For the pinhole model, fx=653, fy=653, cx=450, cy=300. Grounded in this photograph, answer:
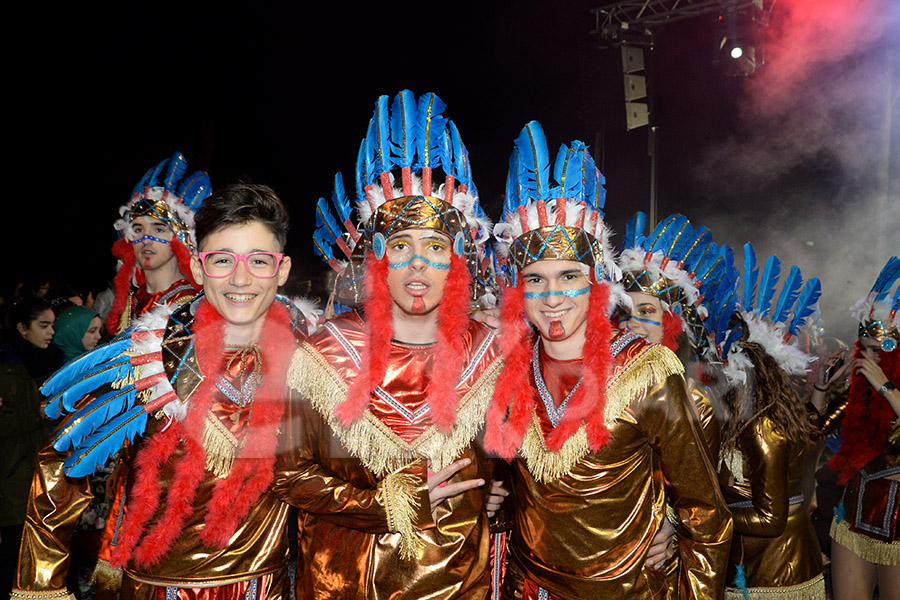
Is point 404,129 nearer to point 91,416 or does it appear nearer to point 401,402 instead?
point 401,402

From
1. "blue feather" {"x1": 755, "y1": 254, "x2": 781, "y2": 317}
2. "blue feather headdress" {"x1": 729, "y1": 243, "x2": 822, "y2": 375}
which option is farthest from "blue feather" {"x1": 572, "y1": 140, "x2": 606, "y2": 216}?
"blue feather" {"x1": 755, "y1": 254, "x2": 781, "y2": 317}

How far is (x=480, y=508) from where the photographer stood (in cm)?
239

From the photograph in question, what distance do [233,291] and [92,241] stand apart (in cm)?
820

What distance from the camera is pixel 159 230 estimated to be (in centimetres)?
411

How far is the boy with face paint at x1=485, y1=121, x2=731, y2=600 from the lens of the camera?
2268 millimetres

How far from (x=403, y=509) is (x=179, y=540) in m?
0.74

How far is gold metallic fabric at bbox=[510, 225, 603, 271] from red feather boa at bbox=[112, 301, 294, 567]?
3.55 feet

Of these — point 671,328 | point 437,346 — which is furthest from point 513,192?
point 671,328

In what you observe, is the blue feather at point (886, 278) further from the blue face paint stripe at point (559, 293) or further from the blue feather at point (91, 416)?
the blue feather at point (91, 416)

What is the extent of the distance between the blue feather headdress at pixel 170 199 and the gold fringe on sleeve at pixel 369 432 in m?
2.05

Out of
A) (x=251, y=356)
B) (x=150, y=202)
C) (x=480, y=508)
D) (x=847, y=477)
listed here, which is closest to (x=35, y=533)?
(x=251, y=356)

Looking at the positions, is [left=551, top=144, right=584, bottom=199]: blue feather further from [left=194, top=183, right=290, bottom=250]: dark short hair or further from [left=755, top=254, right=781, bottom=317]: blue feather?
[left=755, top=254, right=781, bottom=317]: blue feather

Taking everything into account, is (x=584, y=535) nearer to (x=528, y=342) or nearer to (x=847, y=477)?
(x=528, y=342)

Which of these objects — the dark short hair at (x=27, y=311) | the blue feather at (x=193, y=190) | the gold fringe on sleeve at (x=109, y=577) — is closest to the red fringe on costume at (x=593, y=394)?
the gold fringe on sleeve at (x=109, y=577)
